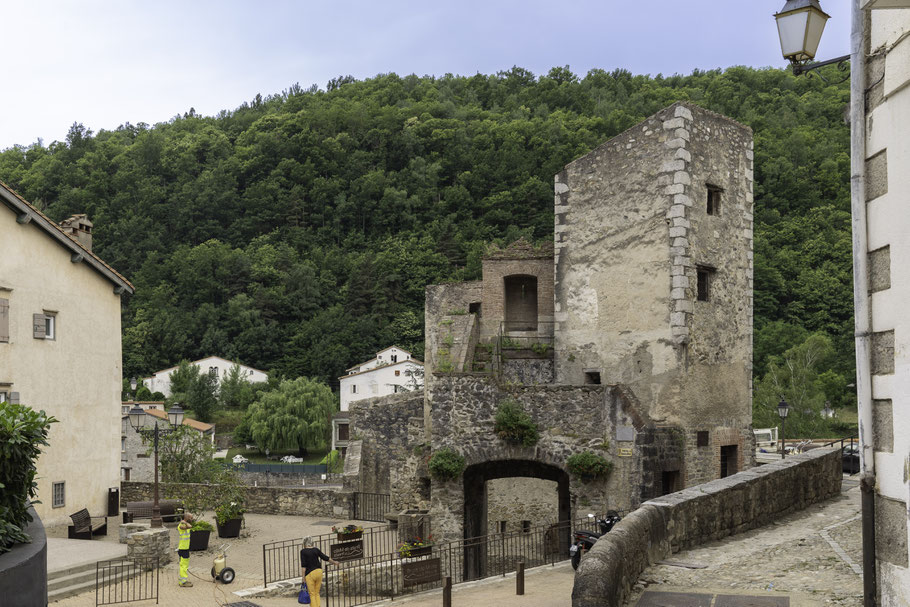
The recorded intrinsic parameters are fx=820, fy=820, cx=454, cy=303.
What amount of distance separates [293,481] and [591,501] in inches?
1383

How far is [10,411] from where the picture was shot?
625cm

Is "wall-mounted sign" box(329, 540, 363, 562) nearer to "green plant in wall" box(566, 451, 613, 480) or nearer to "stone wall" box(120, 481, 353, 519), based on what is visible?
"green plant in wall" box(566, 451, 613, 480)

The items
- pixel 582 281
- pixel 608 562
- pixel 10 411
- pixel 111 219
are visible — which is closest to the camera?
pixel 10 411

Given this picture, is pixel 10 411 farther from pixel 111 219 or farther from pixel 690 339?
pixel 111 219

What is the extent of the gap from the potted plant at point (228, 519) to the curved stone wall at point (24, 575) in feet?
49.9

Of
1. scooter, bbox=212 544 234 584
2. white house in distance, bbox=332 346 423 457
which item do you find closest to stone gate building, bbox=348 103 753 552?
scooter, bbox=212 544 234 584

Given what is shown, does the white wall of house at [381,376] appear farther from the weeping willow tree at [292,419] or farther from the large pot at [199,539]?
→ the large pot at [199,539]

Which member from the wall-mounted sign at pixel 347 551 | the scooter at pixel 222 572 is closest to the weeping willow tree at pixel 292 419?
the wall-mounted sign at pixel 347 551

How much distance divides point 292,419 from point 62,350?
48.4 meters

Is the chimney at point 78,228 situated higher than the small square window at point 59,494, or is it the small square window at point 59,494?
the chimney at point 78,228

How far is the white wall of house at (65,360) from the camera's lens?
2034 centimetres

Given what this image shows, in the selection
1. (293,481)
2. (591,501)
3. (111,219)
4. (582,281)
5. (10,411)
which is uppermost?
(111,219)

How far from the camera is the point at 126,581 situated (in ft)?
→ 51.8

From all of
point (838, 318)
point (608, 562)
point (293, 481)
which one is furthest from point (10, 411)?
point (838, 318)
